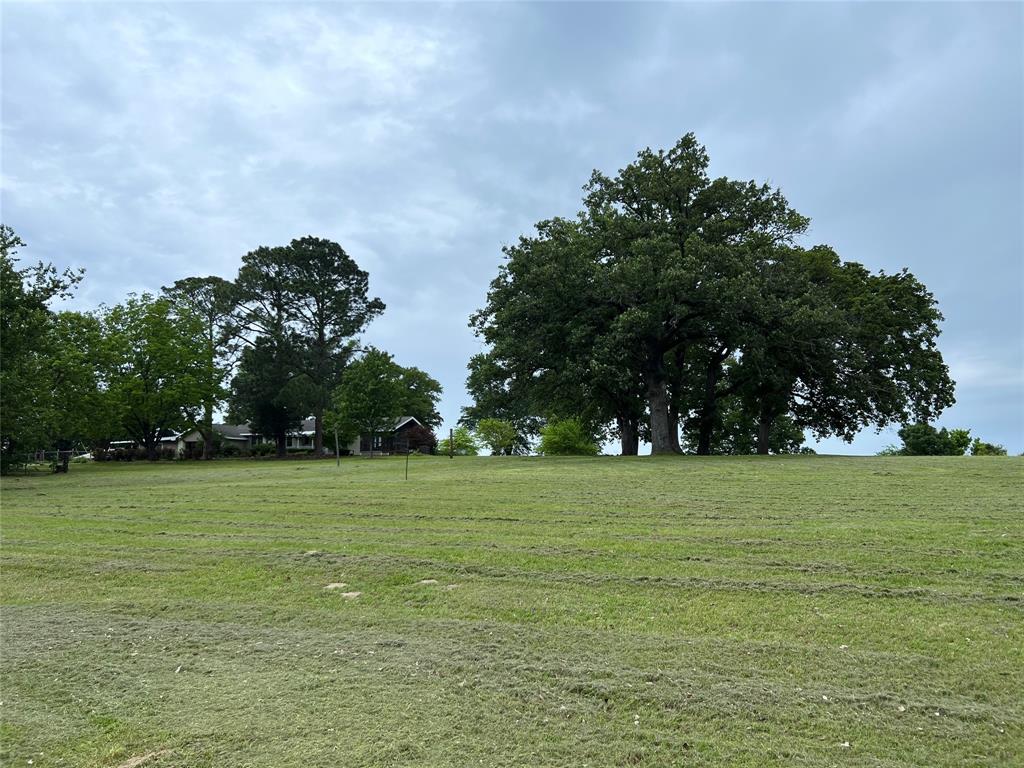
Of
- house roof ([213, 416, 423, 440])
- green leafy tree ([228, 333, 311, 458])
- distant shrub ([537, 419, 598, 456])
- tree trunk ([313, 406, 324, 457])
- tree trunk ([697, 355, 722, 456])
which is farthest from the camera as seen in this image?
house roof ([213, 416, 423, 440])

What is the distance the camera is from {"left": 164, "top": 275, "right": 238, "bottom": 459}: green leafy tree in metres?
49.5

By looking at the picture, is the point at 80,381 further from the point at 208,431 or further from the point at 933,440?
the point at 933,440

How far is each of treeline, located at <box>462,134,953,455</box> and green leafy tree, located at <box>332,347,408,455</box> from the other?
16.3 m

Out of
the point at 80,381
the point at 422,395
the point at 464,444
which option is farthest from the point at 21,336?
the point at 422,395

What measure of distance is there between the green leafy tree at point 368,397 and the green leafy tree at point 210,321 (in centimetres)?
989

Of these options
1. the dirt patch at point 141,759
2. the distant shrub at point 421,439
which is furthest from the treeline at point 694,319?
the distant shrub at point 421,439

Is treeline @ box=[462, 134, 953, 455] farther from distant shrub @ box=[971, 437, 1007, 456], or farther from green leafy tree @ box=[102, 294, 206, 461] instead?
green leafy tree @ box=[102, 294, 206, 461]

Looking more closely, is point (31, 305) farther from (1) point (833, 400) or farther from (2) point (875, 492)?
(1) point (833, 400)

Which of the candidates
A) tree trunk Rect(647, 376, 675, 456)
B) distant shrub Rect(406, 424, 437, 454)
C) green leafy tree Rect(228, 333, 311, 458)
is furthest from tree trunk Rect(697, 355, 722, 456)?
distant shrub Rect(406, 424, 437, 454)

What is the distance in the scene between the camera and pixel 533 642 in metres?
4.78

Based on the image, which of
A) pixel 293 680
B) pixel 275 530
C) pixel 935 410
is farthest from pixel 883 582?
pixel 935 410

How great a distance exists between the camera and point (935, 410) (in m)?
31.9

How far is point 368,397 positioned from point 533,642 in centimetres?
4202

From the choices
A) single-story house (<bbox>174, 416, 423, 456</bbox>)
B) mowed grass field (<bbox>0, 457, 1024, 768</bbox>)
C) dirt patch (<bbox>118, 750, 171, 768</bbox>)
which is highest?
single-story house (<bbox>174, 416, 423, 456</bbox>)
